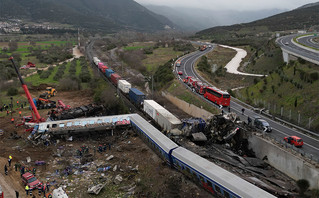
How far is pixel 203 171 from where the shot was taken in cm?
2231

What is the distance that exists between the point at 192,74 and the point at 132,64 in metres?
26.9

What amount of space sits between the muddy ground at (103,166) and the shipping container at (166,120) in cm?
365

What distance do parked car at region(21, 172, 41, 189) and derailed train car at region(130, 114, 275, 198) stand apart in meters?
12.0

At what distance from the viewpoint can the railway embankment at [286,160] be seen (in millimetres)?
23266

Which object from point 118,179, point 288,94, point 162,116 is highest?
point 288,94

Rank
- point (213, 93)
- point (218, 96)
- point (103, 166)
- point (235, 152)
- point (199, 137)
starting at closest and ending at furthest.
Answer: point (103, 166)
point (199, 137)
point (235, 152)
point (218, 96)
point (213, 93)

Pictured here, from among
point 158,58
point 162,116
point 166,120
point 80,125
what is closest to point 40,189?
point 80,125

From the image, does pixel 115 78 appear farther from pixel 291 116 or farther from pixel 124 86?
pixel 291 116

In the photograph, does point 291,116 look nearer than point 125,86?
Yes

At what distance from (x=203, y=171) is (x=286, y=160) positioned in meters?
9.25

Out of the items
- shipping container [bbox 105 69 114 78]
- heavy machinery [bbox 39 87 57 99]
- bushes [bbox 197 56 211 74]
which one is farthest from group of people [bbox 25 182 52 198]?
bushes [bbox 197 56 211 74]

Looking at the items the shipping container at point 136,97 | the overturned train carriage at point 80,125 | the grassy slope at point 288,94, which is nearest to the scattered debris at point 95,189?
the overturned train carriage at point 80,125

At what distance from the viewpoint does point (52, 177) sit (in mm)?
26641

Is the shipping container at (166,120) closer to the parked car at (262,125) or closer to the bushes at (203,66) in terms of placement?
the parked car at (262,125)
